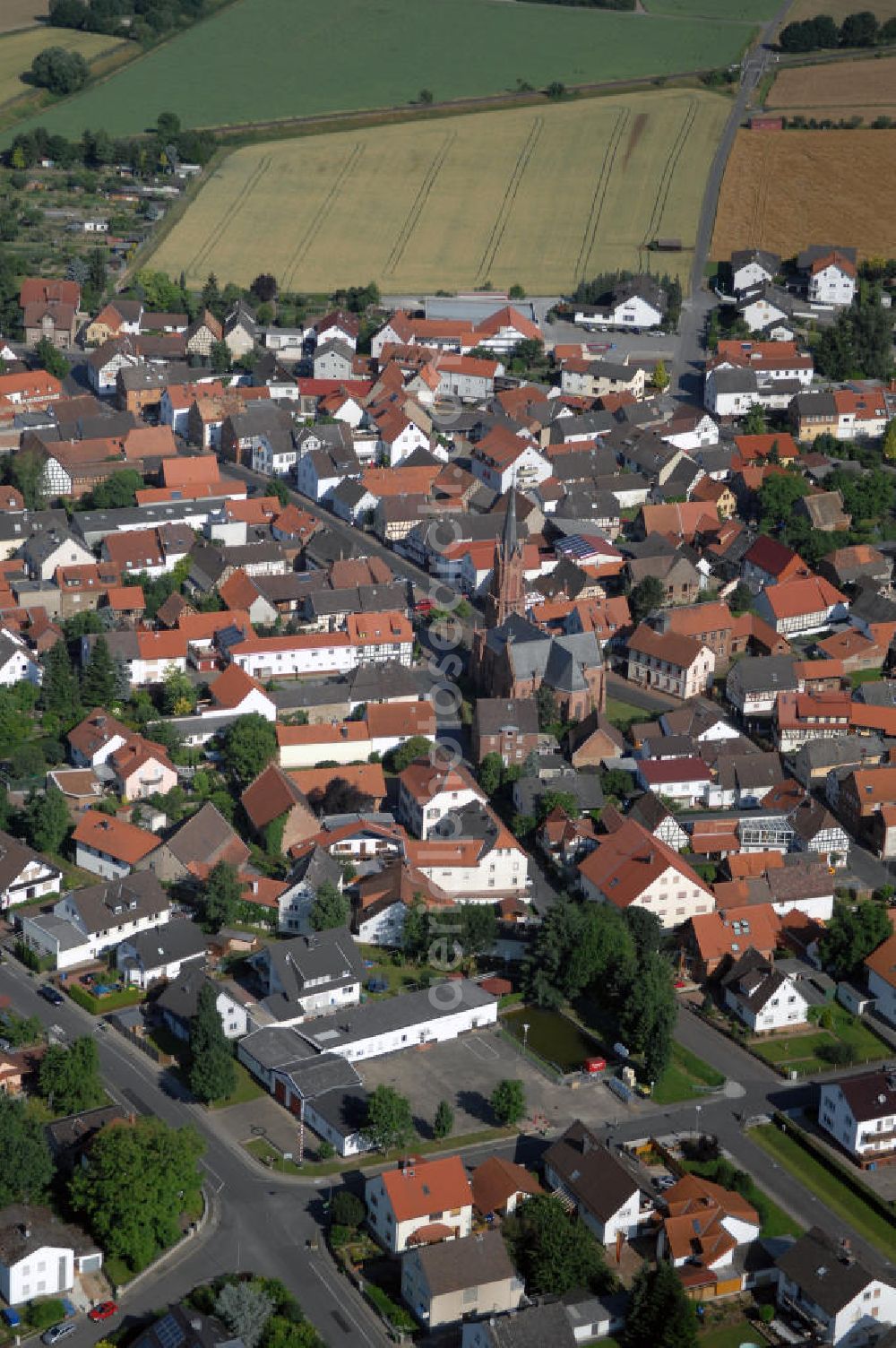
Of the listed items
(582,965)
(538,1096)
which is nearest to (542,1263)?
(538,1096)

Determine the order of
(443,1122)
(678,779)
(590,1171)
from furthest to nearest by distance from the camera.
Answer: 1. (678,779)
2. (443,1122)
3. (590,1171)

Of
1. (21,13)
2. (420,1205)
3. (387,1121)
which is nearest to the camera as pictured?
(420,1205)

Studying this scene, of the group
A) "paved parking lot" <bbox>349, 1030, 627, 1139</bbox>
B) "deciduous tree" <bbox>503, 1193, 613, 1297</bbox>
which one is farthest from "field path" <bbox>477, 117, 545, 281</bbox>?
"deciduous tree" <bbox>503, 1193, 613, 1297</bbox>

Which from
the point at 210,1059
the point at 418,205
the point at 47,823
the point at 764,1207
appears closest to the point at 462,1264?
the point at 764,1207

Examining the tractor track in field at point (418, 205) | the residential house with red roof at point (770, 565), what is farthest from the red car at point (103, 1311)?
the tractor track in field at point (418, 205)

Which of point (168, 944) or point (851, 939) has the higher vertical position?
point (168, 944)

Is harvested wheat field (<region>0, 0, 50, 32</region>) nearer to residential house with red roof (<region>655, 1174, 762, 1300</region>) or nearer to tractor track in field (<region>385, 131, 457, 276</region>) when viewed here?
tractor track in field (<region>385, 131, 457, 276</region>)

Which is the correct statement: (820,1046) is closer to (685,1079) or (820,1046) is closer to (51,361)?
(685,1079)

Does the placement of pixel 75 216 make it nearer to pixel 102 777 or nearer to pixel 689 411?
pixel 689 411
